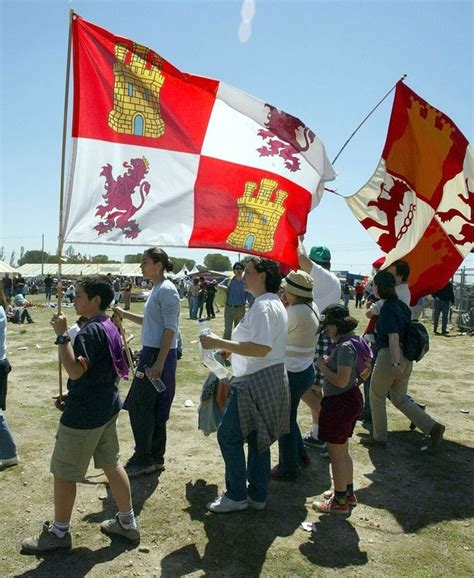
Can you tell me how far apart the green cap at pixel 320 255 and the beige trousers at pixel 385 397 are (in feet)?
3.60

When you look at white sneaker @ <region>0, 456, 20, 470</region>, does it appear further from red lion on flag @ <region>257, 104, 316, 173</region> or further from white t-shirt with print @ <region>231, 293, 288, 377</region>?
red lion on flag @ <region>257, 104, 316, 173</region>

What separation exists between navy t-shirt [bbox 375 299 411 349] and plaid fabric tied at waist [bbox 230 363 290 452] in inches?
71.5

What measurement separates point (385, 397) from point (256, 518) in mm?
2137

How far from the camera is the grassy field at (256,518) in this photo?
3164 mm

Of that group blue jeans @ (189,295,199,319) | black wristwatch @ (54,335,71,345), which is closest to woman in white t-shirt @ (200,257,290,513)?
black wristwatch @ (54,335,71,345)

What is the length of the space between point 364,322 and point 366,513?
16073 mm

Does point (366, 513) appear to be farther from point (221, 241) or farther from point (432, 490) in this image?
point (221, 241)

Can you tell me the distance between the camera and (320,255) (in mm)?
4895

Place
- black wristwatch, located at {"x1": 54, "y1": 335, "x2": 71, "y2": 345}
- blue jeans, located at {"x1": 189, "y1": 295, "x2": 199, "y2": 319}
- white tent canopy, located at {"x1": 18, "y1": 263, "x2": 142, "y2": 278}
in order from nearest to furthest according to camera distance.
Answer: black wristwatch, located at {"x1": 54, "y1": 335, "x2": 71, "y2": 345}
blue jeans, located at {"x1": 189, "y1": 295, "x2": 199, "y2": 319}
white tent canopy, located at {"x1": 18, "y1": 263, "x2": 142, "y2": 278}

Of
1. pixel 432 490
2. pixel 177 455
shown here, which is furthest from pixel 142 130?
pixel 432 490

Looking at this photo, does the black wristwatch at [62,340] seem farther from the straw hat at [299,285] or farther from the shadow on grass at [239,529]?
the straw hat at [299,285]

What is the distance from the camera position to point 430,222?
221 inches

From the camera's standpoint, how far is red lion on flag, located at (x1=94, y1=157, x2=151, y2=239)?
3914mm

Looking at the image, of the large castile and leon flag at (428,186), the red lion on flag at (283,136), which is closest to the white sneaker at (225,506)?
the red lion on flag at (283,136)
